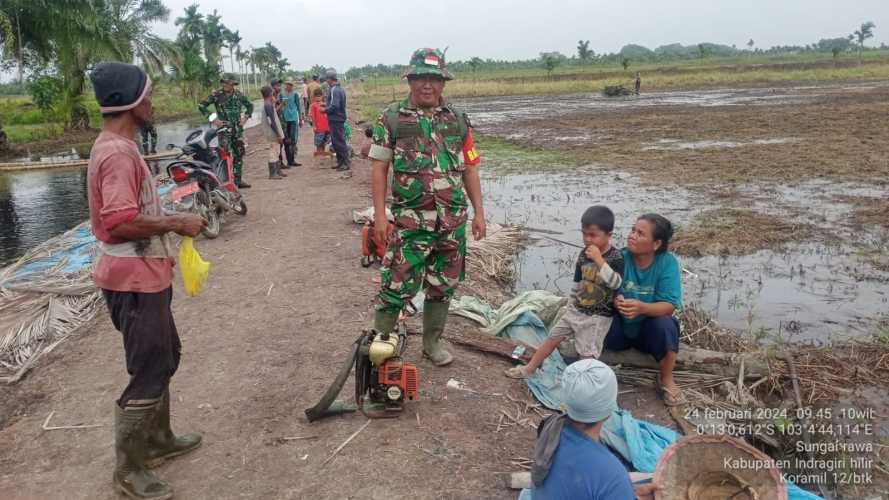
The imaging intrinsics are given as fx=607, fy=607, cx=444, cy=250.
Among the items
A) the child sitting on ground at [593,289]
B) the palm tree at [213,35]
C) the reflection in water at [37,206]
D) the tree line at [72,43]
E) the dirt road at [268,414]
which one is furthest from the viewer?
A: the palm tree at [213,35]

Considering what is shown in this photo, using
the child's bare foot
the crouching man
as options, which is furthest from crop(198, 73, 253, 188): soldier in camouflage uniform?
the crouching man

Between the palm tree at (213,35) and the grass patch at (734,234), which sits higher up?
the palm tree at (213,35)

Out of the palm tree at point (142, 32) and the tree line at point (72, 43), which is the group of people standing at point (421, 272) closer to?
the tree line at point (72, 43)

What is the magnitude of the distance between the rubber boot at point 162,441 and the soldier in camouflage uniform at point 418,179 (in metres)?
1.23

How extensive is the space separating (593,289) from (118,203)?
2.65m

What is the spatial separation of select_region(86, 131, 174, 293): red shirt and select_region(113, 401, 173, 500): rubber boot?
571mm

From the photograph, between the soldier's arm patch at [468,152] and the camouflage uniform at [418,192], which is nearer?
the camouflage uniform at [418,192]

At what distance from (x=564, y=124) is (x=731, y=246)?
1656cm

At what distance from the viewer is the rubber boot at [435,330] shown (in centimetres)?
395

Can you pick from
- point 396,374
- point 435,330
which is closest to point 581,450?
point 396,374

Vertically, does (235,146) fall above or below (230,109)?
below

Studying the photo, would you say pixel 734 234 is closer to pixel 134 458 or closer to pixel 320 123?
pixel 134 458

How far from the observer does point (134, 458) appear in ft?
9.22

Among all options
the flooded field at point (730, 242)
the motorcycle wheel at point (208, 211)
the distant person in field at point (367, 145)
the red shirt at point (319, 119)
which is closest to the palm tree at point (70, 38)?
the red shirt at point (319, 119)
